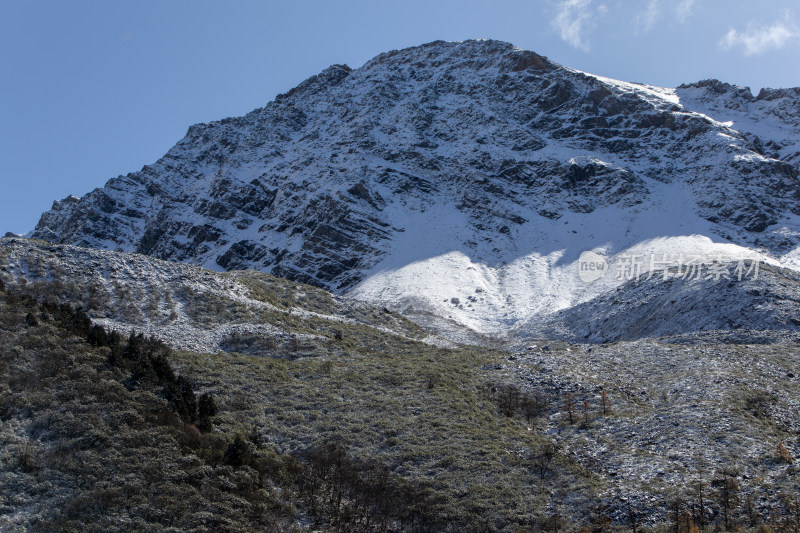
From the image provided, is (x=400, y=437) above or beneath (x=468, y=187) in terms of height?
beneath

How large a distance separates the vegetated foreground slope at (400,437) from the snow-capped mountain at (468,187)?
39586 millimetres

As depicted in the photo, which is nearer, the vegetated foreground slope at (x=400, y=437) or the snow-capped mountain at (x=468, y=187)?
the vegetated foreground slope at (x=400, y=437)

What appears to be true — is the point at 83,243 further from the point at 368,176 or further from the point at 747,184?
the point at 747,184

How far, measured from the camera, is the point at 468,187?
397 ft

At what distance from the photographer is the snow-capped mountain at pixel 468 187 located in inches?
3617

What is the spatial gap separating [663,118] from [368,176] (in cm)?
6956

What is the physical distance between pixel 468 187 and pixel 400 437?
330ft

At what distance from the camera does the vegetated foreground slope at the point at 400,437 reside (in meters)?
17.6

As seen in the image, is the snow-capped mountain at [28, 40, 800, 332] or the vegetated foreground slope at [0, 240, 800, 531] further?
the snow-capped mountain at [28, 40, 800, 332]

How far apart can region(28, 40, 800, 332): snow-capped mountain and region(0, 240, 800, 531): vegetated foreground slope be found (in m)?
39.6

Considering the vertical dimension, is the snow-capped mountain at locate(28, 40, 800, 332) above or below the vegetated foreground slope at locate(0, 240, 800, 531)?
above

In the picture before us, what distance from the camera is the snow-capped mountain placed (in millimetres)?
91875

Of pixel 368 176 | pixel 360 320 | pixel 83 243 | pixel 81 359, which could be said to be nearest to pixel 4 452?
pixel 81 359

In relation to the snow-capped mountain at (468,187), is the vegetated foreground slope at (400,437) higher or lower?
lower
